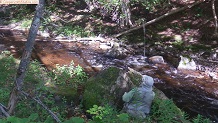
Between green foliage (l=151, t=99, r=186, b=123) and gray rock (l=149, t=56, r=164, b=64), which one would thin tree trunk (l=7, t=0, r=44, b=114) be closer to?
green foliage (l=151, t=99, r=186, b=123)

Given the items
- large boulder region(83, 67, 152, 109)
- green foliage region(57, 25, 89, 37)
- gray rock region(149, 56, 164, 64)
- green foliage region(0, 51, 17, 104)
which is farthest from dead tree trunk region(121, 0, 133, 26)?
large boulder region(83, 67, 152, 109)

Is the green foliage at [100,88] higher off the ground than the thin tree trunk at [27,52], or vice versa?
the thin tree trunk at [27,52]

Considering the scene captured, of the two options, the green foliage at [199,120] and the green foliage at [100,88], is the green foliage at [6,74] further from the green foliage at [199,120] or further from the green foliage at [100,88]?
the green foliage at [199,120]

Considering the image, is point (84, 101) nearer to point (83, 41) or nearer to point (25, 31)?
point (83, 41)

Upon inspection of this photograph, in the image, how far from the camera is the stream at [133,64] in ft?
25.3

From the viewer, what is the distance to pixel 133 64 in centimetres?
1020

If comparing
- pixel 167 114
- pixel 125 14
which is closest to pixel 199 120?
pixel 167 114

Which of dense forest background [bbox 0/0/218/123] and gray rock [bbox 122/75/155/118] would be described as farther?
dense forest background [bbox 0/0/218/123]

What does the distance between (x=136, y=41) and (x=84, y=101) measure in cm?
678

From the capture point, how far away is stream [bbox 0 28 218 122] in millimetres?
7715

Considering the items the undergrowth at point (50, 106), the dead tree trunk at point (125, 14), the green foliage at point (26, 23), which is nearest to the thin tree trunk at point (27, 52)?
the undergrowth at point (50, 106)

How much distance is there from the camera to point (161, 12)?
1455 centimetres

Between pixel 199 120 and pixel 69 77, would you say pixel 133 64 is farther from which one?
pixel 199 120

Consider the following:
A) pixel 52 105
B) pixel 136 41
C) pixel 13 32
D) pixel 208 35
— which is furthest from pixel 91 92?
pixel 13 32
